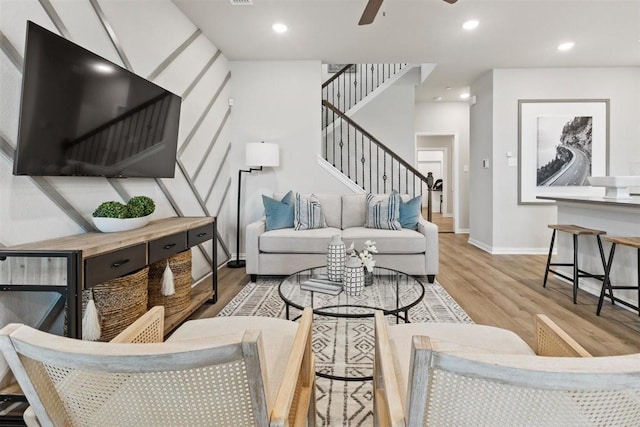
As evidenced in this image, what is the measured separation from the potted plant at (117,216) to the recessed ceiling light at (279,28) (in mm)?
2519

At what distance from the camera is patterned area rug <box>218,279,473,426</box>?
5.49 feet

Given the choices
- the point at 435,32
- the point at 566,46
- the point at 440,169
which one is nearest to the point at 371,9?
the point at 435,32

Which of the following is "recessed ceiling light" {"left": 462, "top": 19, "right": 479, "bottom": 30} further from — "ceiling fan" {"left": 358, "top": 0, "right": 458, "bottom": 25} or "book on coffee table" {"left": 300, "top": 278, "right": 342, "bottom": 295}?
"book on coffee table" {"left": 300, "top": 278, "right": 342, "bottom": 295}

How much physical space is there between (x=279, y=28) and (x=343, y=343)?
3.29 metres

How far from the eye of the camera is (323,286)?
2.24 metres

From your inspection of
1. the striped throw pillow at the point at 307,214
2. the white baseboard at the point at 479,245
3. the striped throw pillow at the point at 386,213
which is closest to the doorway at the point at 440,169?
the white baseboard at the point at 479,245

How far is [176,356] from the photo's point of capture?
60 centimetres

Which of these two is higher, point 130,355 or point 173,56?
point 173,56

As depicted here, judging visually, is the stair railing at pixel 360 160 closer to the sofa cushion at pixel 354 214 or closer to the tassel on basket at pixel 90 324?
the sofa cushion at pixel 354 214

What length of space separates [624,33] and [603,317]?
3.33 meters

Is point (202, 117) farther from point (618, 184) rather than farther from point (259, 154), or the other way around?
point (618, 184)

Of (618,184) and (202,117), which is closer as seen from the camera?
(618,184)

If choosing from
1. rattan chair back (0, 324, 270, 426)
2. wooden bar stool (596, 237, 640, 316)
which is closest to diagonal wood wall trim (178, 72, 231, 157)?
rattan chair back (0, 324, 270, 426)

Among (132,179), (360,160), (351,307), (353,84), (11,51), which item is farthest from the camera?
(353,84)
